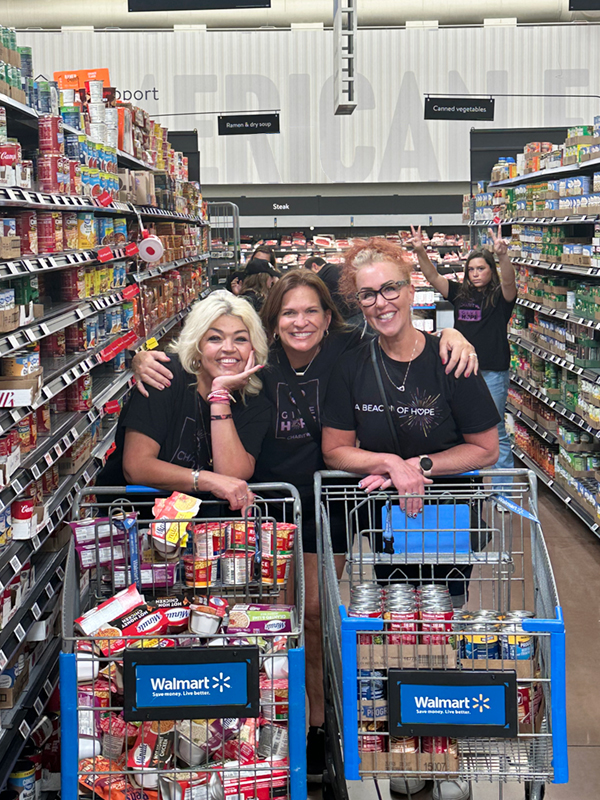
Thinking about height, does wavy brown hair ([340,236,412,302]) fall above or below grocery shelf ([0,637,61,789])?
above

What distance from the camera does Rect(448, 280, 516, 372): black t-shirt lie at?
6406 mm

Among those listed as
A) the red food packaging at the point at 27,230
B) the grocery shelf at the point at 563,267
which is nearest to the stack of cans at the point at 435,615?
the red food packaging at the point at 27,230

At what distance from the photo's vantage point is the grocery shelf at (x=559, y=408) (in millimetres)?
5948

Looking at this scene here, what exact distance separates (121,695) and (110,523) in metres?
0.49

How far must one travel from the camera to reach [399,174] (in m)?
13.8

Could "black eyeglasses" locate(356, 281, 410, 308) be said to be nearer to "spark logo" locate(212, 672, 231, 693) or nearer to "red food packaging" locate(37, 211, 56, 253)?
"spark logo" locate(212, 672, 231, 693)

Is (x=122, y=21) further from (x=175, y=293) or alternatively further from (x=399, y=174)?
(x=175, y=293)

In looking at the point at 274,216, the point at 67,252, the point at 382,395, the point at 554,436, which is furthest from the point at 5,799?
the point at 274,216

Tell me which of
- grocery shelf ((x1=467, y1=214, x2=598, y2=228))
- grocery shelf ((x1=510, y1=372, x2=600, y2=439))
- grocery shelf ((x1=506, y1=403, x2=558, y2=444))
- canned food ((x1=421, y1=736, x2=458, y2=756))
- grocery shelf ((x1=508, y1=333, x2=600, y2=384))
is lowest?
grocery shelf ((x1=506, y1=403, x2=558, y2=444))

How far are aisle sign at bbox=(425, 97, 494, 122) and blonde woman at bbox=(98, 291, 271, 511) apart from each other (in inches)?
346

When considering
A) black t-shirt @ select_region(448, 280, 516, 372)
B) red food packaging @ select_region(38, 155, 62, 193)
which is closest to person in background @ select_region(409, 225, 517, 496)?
black t-shirt @ select_region(448, 280, 516, 372)

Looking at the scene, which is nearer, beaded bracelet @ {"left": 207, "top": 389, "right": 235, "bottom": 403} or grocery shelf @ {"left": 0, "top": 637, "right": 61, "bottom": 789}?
beaded bracelet @ {"left": 207, "top": 389, "right": 235, "bottom": 403}

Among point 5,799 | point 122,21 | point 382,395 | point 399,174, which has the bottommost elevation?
point 5,799

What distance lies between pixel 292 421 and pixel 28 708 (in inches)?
54.0
